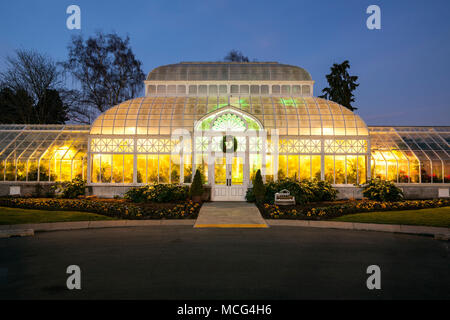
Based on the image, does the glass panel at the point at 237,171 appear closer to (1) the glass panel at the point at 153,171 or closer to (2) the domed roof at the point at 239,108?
(2) the domed roof at the point at 239,108

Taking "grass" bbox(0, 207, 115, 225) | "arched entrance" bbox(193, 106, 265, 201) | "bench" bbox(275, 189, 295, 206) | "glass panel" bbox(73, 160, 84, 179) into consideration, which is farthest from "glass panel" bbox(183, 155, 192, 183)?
"glass panel" bbox(73, 160, 84, 179)

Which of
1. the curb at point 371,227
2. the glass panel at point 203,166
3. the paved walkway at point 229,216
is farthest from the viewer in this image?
the glass panel at point 203,166

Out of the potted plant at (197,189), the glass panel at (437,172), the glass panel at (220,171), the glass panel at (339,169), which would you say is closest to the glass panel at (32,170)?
the potted plant at (197,189)

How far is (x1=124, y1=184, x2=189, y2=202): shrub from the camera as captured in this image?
18234mm

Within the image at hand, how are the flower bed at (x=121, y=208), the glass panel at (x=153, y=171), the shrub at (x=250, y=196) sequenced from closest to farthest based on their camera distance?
the flower bed at (x=121, y=208) → the shrub at (x=250, y=196) → the glass panel at (x=153, y=171)

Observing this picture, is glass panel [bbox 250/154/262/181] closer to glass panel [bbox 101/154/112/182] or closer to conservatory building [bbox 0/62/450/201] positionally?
conservatory building [bbox 0/62/450/201]

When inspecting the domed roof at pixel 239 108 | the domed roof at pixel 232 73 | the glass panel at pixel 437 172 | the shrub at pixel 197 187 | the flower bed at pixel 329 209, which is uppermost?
the domed roof at pixel 232 73

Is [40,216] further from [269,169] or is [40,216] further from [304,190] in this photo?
[304,190]

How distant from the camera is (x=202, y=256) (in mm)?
8734

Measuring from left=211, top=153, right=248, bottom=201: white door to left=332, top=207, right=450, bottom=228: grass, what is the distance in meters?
7.11

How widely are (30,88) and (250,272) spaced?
38609 millimetres

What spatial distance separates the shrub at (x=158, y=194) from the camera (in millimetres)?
18234

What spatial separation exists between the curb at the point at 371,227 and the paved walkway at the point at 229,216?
0.91m

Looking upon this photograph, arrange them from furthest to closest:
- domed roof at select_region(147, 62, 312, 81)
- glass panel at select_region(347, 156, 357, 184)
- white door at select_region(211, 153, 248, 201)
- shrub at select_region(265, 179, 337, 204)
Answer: domed roof at select_region(147, 62, 312, 81), glass panel at select_region(347, 156, 357, 184), white door at select_region(211, 153, 248, 201), shrub at select_region(265, 179, 337, 204)
